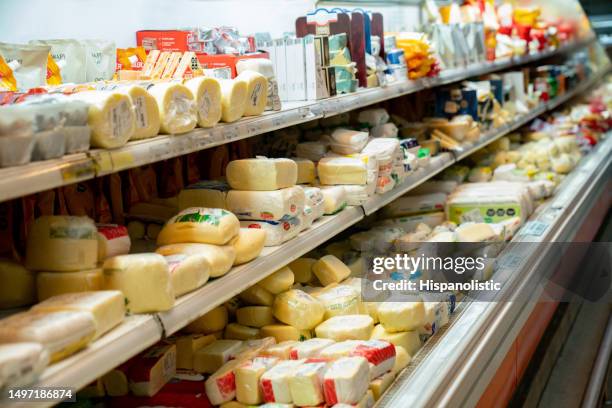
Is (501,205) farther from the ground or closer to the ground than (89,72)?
closer to the ground

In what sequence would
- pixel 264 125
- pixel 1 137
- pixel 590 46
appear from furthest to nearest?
pixel 590 46
pixel 264 125
pixel 1 137

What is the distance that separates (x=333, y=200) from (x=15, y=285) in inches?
48.4

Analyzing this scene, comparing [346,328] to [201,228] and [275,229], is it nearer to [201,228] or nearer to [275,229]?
[275,229]

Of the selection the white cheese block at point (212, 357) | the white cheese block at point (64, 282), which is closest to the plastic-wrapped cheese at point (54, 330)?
the white cheese block at point (64, 282)

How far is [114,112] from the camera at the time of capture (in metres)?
1.71

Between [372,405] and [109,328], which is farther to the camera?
[372,405]

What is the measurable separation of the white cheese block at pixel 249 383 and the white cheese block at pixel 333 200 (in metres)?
0.74

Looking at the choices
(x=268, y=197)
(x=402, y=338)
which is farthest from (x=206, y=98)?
(x=402, y=338)

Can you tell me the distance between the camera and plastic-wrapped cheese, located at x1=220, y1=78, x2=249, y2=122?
2.19m

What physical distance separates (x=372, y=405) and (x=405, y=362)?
323 millimetres

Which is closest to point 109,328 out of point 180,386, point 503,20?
point 180,386

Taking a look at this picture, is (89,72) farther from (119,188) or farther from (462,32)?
(462,32)

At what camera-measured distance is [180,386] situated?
2221mm

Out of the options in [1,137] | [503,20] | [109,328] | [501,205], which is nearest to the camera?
[1,137]
